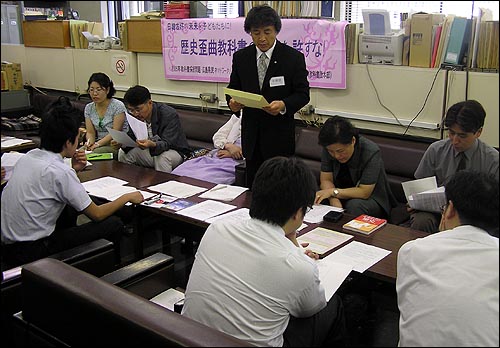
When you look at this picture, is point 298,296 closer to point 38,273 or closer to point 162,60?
point 38,273

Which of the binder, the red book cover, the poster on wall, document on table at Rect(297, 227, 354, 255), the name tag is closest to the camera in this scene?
document on table at Rect(297, 227, 354, 255)

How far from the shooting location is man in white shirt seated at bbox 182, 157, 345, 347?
1324mm

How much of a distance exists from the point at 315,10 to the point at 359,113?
1.01 m

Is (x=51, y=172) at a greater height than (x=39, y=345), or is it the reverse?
(x=51, y=172)

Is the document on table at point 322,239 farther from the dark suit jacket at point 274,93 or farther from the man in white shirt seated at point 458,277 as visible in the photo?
the dark suit jacket at point 274,93

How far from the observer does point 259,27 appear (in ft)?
8.45

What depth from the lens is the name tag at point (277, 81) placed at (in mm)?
2678

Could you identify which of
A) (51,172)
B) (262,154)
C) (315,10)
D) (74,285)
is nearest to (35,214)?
(51,172)

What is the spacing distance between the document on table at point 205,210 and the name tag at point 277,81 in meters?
0.70

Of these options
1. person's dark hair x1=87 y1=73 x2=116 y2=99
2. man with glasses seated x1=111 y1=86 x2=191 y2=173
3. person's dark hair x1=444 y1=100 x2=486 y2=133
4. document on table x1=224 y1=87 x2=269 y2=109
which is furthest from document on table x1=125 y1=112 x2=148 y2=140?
person's dark hair x1=444 y1=100 x2=486 y2=133

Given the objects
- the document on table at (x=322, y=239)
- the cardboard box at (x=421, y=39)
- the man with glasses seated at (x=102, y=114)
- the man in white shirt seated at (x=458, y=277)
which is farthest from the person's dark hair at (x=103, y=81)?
the man in white shirt seated at (x=458, y=277)

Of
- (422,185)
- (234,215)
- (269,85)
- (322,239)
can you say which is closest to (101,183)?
(234,215)

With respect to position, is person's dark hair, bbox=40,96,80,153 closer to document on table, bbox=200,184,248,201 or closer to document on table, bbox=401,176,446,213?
document on table, bbox=200,184,248,201

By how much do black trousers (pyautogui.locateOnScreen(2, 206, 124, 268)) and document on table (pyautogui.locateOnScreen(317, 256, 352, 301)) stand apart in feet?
3.00
